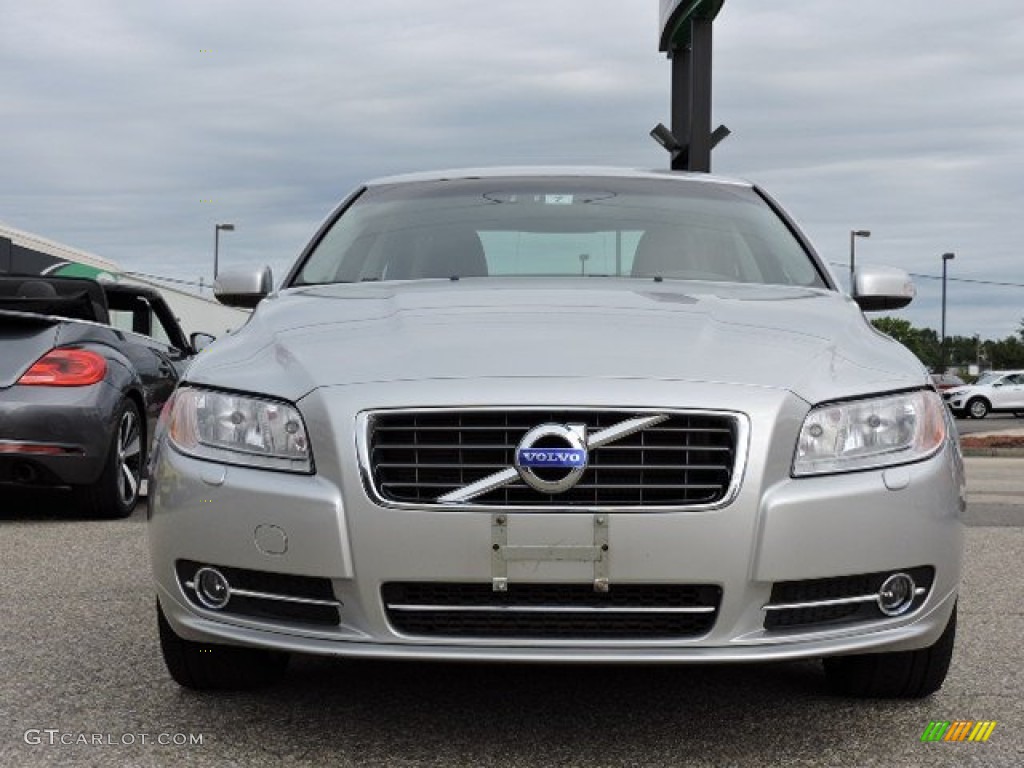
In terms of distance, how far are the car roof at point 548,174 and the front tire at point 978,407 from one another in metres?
42.9

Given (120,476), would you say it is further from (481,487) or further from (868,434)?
(868,434)

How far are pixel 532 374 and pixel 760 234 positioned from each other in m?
1.95

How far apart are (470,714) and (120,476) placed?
4815mm

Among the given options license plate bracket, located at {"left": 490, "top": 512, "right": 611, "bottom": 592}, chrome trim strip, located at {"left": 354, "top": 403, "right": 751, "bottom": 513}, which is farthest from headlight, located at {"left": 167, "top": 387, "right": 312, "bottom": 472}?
license plate bracket, located at {"left": 490, "top": 512, "right": 611, "bottom": 592}

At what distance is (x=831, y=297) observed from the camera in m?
4.46

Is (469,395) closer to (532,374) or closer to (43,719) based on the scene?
(532,374)

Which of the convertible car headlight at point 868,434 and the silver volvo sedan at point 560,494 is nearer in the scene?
the silver volvo sedan at point 560,494

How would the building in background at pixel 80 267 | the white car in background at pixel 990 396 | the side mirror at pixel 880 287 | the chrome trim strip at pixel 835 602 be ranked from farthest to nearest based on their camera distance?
1. the white car in background at pixel 990 396
2. the building in background at pixel 80 267
3. the side mirror at pixel 880 287
4. the chrome trim strip at pixel 835 602

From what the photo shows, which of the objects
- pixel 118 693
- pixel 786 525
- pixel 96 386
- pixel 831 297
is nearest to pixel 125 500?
pixel 96 386

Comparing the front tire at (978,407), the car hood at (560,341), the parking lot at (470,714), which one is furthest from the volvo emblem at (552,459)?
the front tire at (978,407)

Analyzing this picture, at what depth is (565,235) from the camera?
16.3 feet

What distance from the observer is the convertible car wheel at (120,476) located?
7996 millimetres

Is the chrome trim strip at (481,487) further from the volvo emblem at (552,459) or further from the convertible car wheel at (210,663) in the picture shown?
the convertible car wheel at (210,663)

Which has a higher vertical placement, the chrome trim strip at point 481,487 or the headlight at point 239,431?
the headlight at point 239,431
